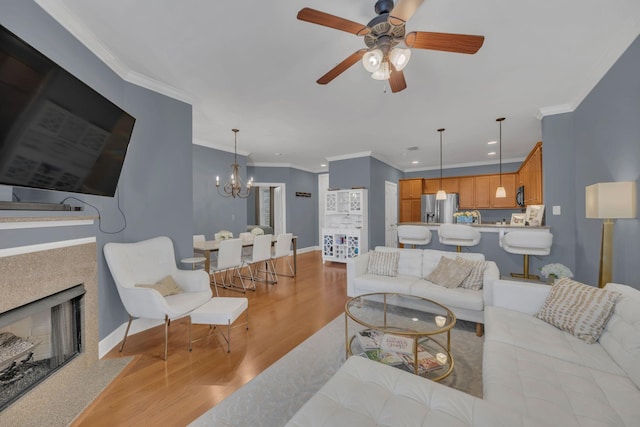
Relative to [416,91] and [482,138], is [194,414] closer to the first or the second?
[416,91]

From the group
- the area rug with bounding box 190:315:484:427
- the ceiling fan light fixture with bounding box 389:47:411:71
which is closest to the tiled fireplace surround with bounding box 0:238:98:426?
the area rug with bounding box 190:315:484:427

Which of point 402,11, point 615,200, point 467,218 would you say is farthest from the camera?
point 467,218

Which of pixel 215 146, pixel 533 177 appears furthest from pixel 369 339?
pixel 215 146

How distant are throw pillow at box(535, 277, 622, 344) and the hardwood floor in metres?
2.03

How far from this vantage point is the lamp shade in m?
1.99

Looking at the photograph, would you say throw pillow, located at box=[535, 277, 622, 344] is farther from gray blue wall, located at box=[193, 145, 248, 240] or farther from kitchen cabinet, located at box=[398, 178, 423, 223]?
kitchen cabinet, located at box=[398, 178, 423, 223]

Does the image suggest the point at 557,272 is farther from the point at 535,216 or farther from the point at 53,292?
the point at 53,292

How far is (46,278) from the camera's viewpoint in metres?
1.64

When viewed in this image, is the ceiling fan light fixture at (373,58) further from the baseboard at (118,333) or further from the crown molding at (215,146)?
the crown molding at (215,146)

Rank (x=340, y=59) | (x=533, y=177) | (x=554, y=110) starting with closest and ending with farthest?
(x=340, y=59), (x=554, y=110), (x=533, y=177)

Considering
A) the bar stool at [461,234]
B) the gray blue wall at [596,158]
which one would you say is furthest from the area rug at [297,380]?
the bar stool at [461,234]

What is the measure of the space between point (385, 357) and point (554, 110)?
3.99 m

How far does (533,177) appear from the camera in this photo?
15.0ft

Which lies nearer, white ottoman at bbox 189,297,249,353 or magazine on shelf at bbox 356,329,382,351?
magazine on shelf at bbox 356,329,382,351
